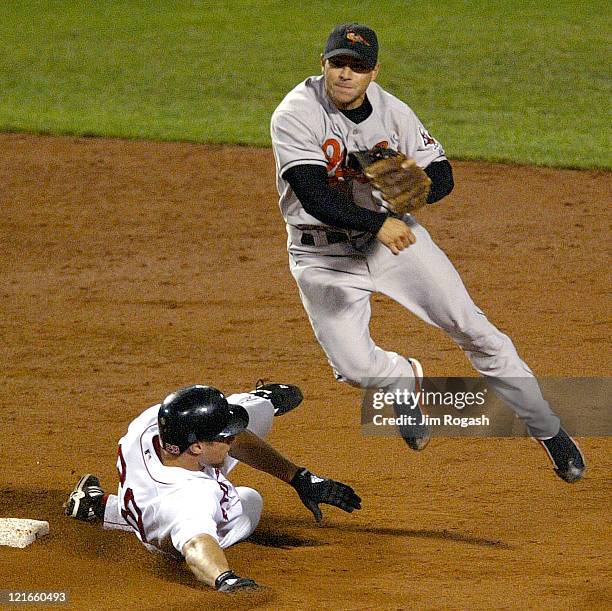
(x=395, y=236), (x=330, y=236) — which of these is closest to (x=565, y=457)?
(x=395, y=236)

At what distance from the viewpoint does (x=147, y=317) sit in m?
7.94

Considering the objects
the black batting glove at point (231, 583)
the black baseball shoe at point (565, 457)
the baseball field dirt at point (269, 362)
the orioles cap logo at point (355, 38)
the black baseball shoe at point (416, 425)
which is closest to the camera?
the black batting glove at point (231, 583)

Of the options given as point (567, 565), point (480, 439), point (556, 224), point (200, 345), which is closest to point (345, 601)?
point (567, 565)

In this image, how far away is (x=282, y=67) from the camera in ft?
54.2

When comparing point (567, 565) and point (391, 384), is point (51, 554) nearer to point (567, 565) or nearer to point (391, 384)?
point (391, 384)

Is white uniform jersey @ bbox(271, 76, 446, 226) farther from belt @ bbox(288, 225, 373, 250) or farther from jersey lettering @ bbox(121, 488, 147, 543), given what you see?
jersey lettering @ bbox(121, 488, 147, 543)

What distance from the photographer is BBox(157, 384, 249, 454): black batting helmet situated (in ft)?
15.1

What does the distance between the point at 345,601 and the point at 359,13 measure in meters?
16.3

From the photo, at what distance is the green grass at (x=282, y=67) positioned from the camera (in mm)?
13156

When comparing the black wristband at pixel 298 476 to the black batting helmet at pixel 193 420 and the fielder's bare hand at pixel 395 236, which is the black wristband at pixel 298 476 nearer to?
the black batting helmet at pixel 193 420

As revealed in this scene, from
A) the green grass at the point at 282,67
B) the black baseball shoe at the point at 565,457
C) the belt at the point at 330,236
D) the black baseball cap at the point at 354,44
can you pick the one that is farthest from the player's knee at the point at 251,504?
the green grass at the point at 282,67

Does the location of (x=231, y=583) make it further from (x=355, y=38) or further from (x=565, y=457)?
(x=355, y=38)

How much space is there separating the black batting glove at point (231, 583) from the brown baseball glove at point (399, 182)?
63.8 inches

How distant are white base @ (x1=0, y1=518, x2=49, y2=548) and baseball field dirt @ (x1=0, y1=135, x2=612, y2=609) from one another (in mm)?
47
